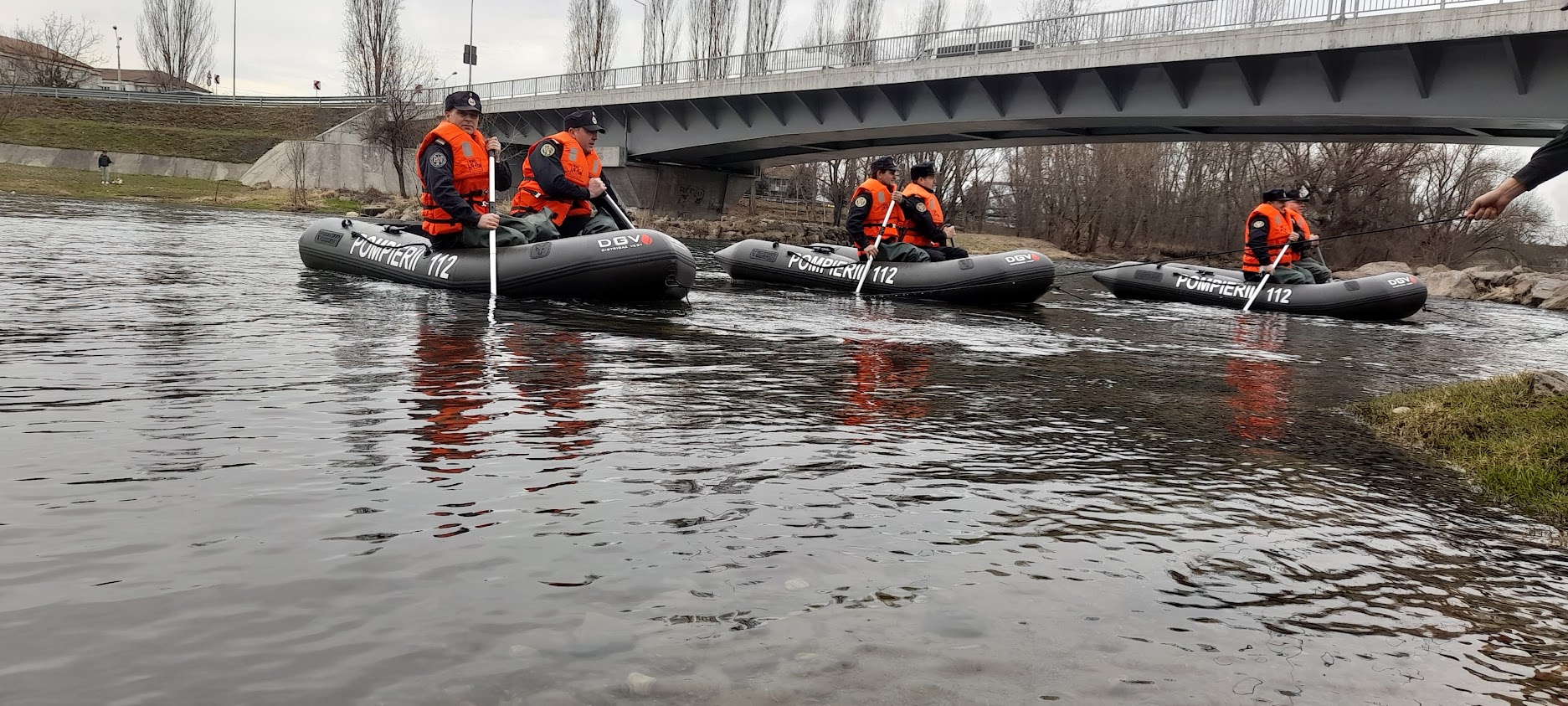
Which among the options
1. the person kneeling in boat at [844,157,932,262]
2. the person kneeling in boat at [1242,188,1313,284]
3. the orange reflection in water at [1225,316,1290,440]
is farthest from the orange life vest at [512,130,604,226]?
the person kneeling in boat at [1242,188,1313,284]

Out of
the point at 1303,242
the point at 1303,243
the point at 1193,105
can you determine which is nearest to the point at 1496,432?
the point at 1303,242

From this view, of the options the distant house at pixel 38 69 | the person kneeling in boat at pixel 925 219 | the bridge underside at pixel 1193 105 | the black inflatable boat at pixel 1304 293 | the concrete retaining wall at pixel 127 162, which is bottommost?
the black inflatable boat at pixel 1304 293

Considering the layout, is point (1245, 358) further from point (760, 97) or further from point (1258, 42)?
point (760, 97)

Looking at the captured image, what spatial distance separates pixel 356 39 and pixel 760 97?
34933 mm

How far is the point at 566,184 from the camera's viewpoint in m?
11.7

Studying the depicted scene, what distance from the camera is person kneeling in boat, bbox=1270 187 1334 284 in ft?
54.0

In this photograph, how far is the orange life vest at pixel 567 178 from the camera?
1176 cm

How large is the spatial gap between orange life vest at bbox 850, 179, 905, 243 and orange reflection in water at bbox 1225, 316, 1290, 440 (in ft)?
15.0

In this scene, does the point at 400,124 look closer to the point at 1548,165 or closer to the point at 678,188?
the point at 678,188

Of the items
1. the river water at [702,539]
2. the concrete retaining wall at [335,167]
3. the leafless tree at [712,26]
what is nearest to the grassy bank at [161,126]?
the concrete retaining wall at [335,167]

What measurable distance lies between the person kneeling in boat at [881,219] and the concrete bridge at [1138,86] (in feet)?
32.9

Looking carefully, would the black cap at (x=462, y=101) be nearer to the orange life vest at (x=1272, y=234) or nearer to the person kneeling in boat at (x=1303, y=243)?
the orange life vest at (x=1272, y=234)

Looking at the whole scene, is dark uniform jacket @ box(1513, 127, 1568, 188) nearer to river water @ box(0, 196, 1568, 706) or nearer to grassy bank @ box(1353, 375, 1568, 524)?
grassy bank @ box(1353, 375, 1568, 524)

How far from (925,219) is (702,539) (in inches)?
461
